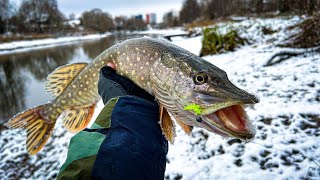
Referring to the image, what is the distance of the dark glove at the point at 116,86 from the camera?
1569mm

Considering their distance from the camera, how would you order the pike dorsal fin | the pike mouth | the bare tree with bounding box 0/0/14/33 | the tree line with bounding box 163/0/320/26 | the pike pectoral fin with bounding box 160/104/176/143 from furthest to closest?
the bare tree with bounding box 0/0/14/33, the tree line with bounding box 163/0/320/26, the pike dorsal fin, the pike pectoral fin with bounding box 160/104/176/143, the pike mouth

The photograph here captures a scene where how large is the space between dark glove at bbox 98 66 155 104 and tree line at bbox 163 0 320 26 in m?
5.89

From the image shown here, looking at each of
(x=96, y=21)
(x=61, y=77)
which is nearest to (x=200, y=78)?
(x=61, y=77)

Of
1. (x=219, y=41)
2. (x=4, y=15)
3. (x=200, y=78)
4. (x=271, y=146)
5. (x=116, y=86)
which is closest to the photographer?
(x=200, y=78)

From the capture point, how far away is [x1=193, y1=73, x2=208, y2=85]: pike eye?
1.23 m

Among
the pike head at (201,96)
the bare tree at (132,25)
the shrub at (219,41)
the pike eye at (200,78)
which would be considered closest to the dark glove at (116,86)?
the pike head at (201,96)

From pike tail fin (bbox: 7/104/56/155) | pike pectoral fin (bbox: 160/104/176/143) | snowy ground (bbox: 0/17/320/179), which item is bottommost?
snowy ground (bbox: 0/17/320/179)

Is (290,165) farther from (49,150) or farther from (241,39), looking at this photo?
(241,39)

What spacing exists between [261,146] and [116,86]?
177 cm

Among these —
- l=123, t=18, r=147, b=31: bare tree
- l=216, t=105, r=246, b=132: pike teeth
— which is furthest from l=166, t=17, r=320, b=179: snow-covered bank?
l=123, t=18, r=147, b=31: bare tree

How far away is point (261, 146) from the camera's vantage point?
2.63m

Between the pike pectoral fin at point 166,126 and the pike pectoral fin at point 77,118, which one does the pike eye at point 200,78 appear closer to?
the pike pectoral fin at point 166,126

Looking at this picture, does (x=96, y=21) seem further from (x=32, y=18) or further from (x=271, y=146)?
(x=271, y=146)

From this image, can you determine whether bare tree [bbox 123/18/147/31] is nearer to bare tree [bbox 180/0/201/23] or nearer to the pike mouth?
bare tree [bbox 180/0/201/23]
